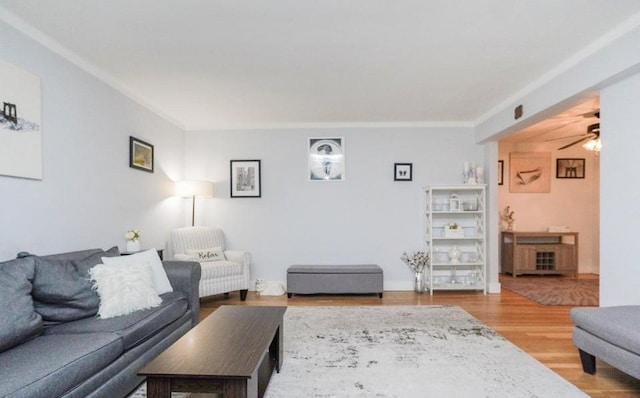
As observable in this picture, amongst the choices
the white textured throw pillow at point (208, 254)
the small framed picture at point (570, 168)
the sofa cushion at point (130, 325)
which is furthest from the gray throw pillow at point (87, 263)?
the small framed picture at point (570, 168)

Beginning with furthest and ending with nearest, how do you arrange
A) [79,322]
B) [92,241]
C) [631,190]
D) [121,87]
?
[121,87], [92,241], [631,190], [79,322]

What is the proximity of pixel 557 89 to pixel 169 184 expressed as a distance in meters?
4.62

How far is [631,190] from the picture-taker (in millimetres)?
2533

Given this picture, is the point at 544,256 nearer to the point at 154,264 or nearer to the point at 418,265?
the point at 418,265

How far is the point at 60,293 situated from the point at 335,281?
10.2ft

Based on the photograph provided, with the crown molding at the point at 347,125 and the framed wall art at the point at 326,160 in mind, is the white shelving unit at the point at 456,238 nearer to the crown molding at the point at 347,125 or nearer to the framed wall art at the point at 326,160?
the crown molding at the point at 347,125

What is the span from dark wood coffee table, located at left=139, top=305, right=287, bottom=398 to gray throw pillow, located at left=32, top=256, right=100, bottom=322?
79 cm

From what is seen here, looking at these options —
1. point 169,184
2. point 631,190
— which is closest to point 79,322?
point 169,184

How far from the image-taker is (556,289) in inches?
196

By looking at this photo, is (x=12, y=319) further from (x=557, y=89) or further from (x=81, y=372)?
(x=557, y=89)

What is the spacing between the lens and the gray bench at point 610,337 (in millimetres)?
1924

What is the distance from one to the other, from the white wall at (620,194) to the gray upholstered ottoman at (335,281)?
2.39 m

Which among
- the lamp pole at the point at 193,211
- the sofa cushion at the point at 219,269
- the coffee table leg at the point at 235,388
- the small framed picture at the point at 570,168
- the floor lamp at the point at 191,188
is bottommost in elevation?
the sofa cushion at the point at 219,269

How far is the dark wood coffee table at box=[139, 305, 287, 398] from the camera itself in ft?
4.71
